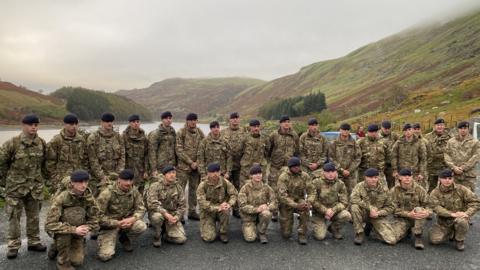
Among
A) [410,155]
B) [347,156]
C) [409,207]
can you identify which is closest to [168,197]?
[347,156]

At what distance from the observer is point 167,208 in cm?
874

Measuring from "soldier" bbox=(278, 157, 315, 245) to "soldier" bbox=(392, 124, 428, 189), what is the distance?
9.81ft

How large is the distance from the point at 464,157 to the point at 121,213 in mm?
9235

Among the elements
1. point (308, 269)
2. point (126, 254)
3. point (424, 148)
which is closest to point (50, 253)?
point (126, 254)

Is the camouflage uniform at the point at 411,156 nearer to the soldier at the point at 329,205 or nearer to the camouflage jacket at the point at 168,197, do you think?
the soldier at the point at 329,205

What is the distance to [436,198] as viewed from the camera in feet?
28.2

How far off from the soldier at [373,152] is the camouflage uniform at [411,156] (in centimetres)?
32

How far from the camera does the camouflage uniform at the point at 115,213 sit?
7.50 meters

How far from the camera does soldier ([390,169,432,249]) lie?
8.20 meters

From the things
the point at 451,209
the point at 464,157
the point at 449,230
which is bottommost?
the point at 449,230

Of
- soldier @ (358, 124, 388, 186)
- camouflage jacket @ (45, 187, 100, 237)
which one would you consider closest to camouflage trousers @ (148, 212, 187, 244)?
camouflage jacket @ (45, 187, 100, 237)

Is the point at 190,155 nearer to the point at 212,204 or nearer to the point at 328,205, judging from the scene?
the point at 212,204

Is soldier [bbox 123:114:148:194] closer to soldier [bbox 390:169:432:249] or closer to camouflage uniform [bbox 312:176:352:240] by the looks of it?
camouflage uniform [bbox 312:176:352:240]

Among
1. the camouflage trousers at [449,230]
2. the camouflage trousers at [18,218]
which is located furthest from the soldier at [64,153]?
the camouflage trousers at [449,230]
